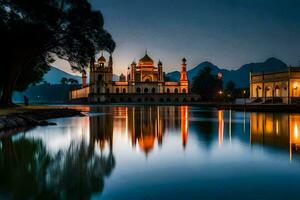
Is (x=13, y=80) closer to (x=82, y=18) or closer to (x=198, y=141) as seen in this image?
(x=82, y=18)

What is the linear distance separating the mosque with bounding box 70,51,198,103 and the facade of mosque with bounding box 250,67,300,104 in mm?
57671

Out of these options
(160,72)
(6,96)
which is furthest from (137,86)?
(6,96)

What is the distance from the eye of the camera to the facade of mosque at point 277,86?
54.8 meters

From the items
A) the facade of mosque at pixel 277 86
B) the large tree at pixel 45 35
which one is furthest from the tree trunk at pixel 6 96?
the facade of mosque at pixel 277 86

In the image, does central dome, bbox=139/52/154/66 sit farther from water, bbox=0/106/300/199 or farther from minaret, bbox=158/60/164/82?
water, bbox=0/106/300/199

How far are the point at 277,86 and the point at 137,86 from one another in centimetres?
7336

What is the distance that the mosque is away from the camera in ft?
390

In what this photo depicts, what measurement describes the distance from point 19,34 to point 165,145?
18.3m

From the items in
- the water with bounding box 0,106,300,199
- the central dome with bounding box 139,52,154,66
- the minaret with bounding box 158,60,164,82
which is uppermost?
the central dome with bounding box 139,52,154,66

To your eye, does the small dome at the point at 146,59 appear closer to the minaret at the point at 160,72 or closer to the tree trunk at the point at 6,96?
the minaret at the point at 160,72

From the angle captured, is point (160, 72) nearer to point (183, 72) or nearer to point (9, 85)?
point (183, 72)

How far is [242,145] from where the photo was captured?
11727 mm

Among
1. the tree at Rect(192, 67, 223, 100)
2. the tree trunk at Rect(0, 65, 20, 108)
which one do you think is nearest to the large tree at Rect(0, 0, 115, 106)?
the tree trunk at Rect(0, 65, 20, 108)

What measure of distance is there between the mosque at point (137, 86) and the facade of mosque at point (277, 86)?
5767cm
